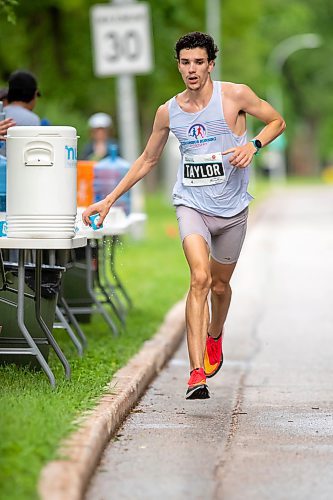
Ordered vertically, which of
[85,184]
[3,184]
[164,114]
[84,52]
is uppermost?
[84,52]

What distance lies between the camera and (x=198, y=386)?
829 cm

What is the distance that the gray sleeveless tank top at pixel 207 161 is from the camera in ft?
28.3

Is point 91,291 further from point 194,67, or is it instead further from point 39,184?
point 39,184

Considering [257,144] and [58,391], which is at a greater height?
[257,144]

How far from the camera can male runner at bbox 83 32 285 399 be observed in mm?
8515

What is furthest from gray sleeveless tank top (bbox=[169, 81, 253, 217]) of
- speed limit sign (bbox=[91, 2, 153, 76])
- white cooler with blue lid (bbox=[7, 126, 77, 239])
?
speed limit sign (bbox=[91, 2, 153, 76])

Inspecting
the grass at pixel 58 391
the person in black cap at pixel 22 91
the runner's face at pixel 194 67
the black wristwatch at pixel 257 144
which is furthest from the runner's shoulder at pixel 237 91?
the person in black cap at pixel 22 91

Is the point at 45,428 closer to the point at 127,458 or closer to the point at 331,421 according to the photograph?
the point at 127,458

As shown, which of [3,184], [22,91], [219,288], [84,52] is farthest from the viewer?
[84,52]

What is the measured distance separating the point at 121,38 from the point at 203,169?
41.4 feet

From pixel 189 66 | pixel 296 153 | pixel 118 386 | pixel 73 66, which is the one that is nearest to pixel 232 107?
pixel 189 66

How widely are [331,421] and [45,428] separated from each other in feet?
6.52

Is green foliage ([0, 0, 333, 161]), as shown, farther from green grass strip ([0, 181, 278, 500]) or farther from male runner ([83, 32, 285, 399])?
male runner ([83, 32, 285, 399])

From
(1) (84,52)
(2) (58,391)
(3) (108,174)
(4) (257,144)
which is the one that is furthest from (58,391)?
(1) (84,52)
